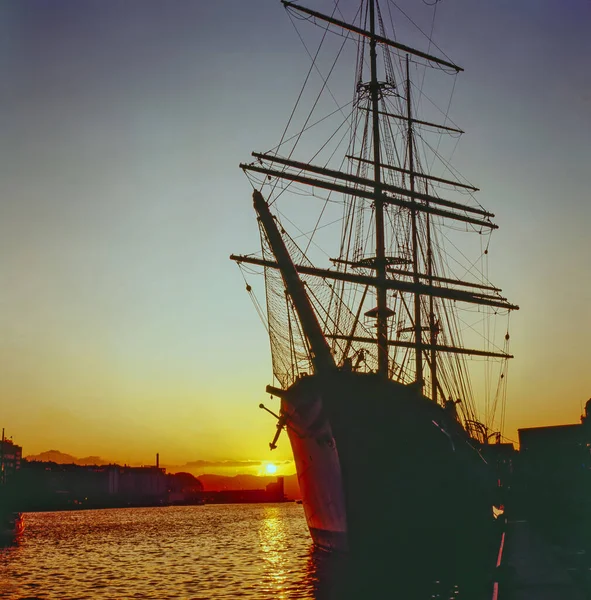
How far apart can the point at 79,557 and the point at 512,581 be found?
32374 mm

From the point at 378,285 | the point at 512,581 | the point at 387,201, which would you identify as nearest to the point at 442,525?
the point at 512,581

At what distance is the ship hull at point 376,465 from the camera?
22.6m

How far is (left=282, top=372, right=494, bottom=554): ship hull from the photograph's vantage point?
2256 centimetres

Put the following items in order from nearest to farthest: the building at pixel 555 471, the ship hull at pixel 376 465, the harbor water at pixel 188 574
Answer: the harbor water at pixel 188 574 < the ship hull at pixel 376 465 < the building at pixel 555 471

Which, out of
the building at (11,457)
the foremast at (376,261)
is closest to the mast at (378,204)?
the foremast at (376,261)

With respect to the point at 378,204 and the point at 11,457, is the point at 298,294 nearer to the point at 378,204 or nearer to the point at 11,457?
the point at 378,204

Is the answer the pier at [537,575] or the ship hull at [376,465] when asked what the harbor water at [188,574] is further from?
the pier at [537,575]

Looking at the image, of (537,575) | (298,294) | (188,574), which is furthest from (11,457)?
(537,575)

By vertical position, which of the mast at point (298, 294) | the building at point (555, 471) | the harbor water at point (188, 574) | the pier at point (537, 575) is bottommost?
the harbor water at point (188, 574)

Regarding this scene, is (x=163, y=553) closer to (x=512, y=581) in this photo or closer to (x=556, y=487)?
(x=556, y=487)

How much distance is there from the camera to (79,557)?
4075cm

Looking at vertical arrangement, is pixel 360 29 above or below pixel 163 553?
above

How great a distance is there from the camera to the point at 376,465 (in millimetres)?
22938

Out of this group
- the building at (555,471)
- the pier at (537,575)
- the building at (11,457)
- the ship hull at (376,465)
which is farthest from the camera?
the building at (11,457)
